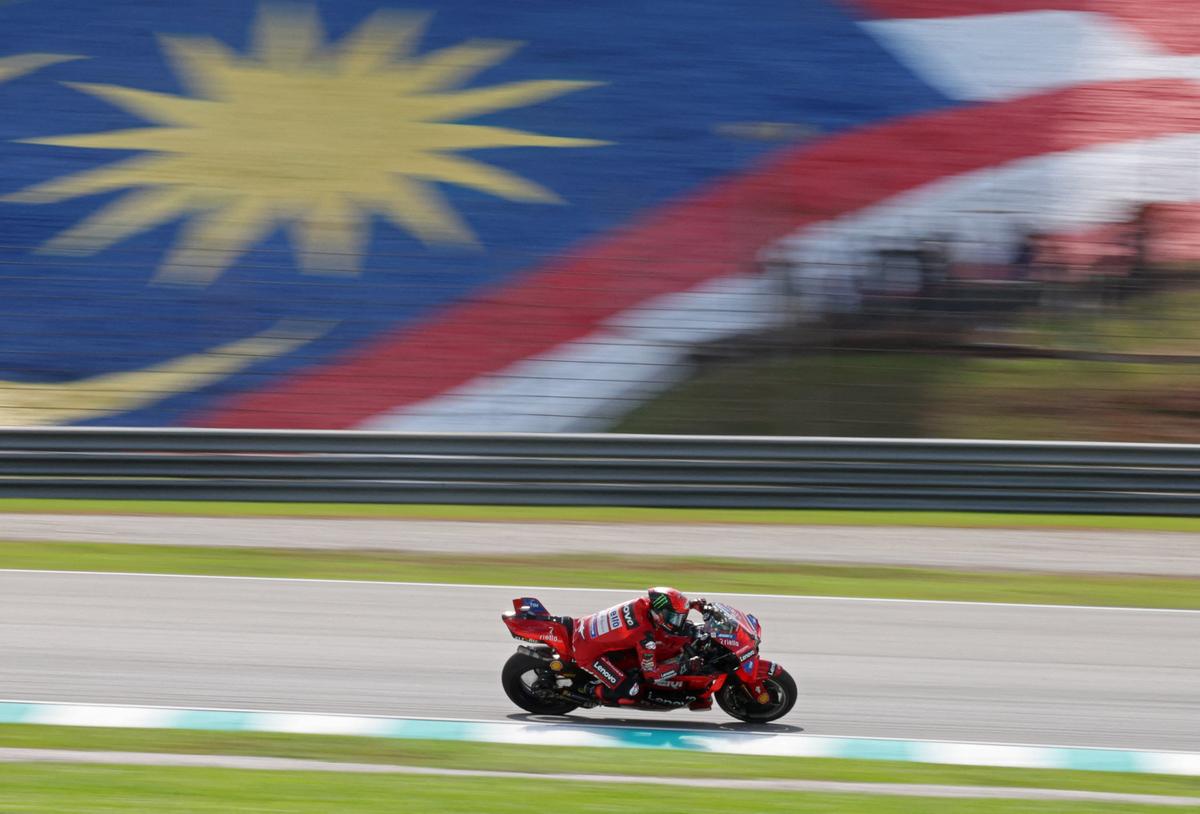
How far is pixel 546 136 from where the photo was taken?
62.2 ft

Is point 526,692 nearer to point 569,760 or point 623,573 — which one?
point 569,760

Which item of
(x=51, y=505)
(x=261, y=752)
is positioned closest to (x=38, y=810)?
(x=261, y=752)

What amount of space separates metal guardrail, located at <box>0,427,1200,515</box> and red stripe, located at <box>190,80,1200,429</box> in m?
3.20

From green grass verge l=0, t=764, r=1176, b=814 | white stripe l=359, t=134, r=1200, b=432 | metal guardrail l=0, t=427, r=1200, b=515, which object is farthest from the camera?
white stripe l=359, t=134, r=1200, b=432

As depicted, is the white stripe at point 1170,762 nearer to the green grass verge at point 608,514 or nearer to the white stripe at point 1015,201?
the green grass verge at point 608,514

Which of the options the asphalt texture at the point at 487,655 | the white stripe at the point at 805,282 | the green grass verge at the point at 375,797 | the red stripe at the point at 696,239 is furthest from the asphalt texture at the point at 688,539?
the green grass verge at the point at 375,797

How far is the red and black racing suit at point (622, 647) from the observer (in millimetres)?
6504

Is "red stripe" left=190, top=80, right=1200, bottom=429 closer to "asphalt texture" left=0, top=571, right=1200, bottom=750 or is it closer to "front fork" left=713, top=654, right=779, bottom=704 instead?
"asphalt texture" left=0, top=571, right=1200, bottom=750

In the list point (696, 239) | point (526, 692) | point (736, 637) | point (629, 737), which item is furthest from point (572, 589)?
point (696, 239)

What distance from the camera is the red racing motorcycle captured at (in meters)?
6.55

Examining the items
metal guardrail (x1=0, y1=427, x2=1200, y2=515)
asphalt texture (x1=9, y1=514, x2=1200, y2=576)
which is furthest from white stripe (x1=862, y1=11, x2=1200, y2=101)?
asphalt texture (x1=9, y1=514, x2=1200, y2=576)

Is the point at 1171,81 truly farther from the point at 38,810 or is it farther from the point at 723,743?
the point at 38,810

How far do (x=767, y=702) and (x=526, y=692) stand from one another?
3.92 ft

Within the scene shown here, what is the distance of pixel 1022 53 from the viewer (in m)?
19.3
